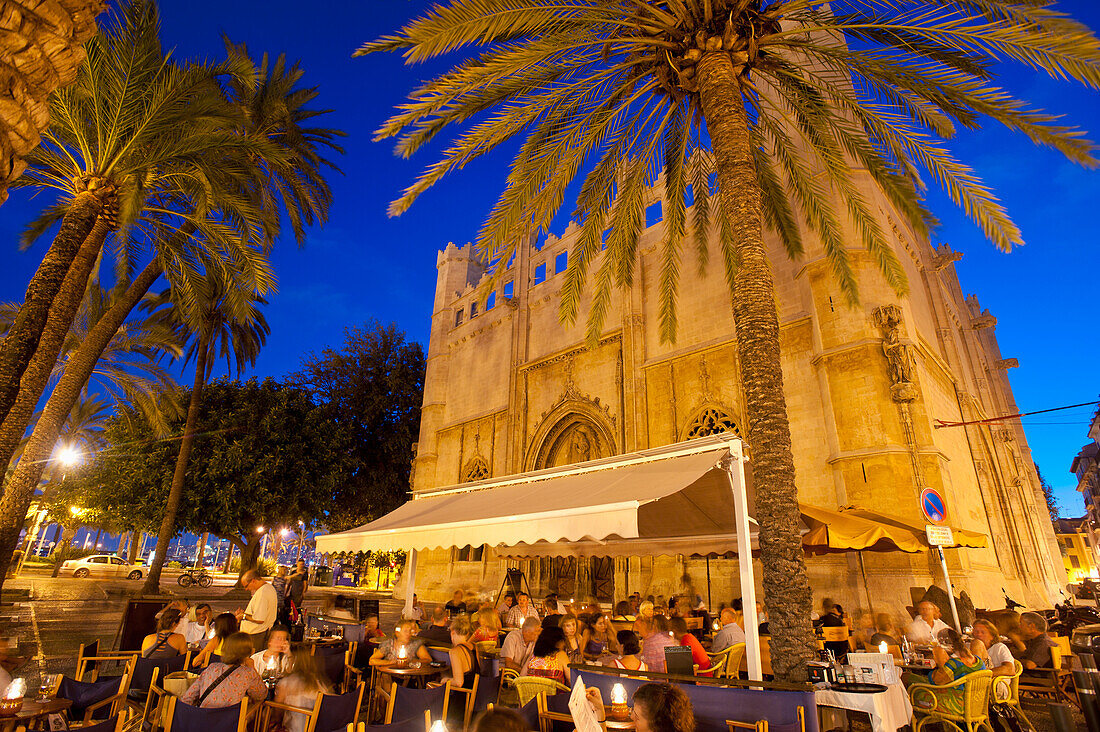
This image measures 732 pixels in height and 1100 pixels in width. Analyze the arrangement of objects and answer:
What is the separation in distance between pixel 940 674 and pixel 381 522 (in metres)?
7.94

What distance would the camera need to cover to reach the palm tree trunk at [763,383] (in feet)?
17.6

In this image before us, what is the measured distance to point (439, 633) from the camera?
805 cm

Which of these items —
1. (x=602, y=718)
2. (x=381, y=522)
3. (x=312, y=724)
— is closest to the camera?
(x=312, y=724)

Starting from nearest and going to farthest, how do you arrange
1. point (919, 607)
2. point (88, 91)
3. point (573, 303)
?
point (919, 607) < point (88, 91) < point (573, 303)

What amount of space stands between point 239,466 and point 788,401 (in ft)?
62.5

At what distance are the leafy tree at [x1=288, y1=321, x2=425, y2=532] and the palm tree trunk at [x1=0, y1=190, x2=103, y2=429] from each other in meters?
17.7

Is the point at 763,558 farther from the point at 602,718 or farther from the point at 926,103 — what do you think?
the point at 926,103

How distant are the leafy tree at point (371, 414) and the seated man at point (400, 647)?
19655 mm

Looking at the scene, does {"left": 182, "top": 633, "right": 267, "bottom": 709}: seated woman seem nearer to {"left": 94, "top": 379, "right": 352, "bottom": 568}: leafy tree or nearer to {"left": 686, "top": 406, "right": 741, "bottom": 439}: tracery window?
{"left": 686, "top": 406, "right": 741, "bottom": 439}: tracery window

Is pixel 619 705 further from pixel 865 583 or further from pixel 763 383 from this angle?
pixel 865 583

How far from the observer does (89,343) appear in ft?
35.7

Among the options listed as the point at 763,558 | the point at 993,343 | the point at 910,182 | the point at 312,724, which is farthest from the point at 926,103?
the point at 993,343

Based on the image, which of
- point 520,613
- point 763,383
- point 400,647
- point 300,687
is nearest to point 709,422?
point 520,613

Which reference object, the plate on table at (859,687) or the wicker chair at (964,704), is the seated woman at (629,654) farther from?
the wicker chair at (964,704)
